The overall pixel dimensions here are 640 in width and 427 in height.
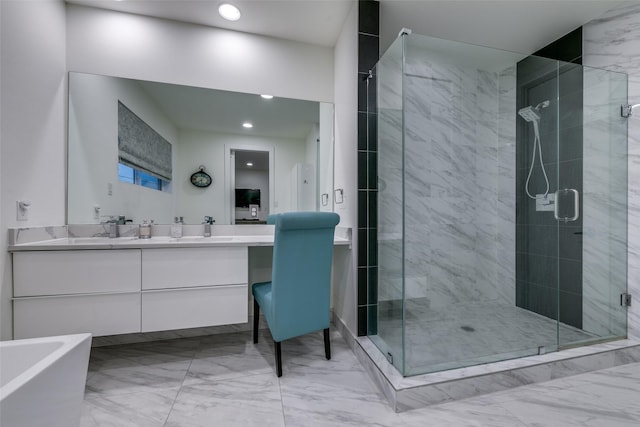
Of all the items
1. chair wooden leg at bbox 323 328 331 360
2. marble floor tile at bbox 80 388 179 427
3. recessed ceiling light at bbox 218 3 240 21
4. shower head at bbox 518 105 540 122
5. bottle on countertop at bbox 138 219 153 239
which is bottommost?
marble floor tile at bbox 80 388 179 427

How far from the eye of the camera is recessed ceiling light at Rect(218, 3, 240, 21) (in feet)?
6.29

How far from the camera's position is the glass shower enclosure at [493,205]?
1.72 metres

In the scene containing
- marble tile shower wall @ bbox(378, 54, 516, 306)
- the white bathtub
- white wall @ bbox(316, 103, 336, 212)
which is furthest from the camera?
white wall @ bbox(316, 103, 336, 212)

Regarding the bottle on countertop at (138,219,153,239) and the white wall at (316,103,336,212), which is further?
the white wall at (316,103,336,212)

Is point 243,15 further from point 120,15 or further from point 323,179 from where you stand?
point 323,179

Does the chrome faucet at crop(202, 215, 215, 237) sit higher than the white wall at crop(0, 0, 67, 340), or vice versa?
the white wall at crop(0, 0, 67, 340)

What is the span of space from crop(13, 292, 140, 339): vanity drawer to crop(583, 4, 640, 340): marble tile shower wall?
10.9ft

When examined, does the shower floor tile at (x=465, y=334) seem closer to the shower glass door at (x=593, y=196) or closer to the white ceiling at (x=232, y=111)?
the shower glass door at (x=593, y=196)

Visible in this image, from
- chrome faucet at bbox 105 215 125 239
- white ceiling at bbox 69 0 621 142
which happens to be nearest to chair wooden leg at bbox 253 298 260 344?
chrome faucet at bbox 105 215 125 239

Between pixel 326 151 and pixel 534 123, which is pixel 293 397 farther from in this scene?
pixel 534 123

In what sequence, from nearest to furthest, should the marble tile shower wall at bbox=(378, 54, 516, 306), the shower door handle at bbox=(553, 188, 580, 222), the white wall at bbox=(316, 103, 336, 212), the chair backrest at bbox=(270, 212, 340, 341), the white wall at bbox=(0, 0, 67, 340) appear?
the white wall at bbox=(0, 0, 67, 340), the chair backrest at bbox=(270, 212, 340, 341), the shower door handle at bbox=(553, 188, 580, 222), the marble tile shower wall at bbox=(378, 54, 516, 306), the white wall at bbox=(316, 103, 336, 212)

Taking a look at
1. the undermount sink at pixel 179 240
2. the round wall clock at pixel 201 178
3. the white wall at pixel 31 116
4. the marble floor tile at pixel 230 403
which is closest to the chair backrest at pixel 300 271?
the marble floor tile at pixel 230 403

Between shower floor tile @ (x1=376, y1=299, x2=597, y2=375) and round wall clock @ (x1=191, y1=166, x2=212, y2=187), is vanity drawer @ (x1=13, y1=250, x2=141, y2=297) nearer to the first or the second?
round wall clock @ (x1=191, y1=166, x2=212, y2=187)

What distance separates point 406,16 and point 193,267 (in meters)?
2.35
